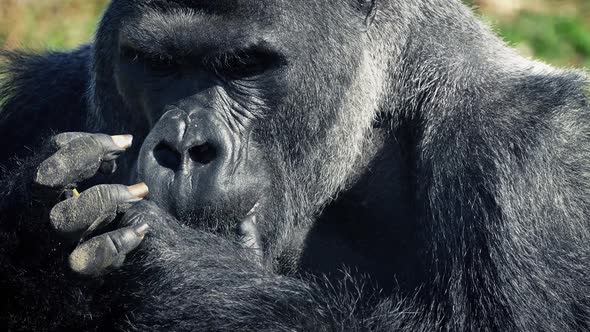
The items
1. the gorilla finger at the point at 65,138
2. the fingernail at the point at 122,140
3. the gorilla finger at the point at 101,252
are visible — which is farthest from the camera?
the fingernail at the point at 122,140

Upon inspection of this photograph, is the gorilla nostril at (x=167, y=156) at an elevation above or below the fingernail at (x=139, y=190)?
above

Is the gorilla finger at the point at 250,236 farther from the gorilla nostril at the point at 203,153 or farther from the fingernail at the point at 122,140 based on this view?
the fingernail at the point at 122,140

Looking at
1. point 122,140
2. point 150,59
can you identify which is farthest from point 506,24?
point 122,140

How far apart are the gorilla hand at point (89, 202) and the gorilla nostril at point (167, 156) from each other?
22cm

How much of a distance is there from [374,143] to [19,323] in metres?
2.39

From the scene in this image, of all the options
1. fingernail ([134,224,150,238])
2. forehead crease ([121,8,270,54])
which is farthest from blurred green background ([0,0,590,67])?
fingernail ([134,224,150,238])

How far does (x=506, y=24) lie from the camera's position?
480 inches

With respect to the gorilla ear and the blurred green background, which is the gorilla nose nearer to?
the gorilla ear

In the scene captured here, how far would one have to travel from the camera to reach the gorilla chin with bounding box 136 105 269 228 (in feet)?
17.2

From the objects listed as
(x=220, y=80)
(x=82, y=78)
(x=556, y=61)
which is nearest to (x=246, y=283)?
(x=220, y=80)

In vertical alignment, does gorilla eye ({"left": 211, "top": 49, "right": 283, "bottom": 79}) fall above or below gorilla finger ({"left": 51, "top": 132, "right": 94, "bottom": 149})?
above

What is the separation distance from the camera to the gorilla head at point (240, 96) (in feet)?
17.5

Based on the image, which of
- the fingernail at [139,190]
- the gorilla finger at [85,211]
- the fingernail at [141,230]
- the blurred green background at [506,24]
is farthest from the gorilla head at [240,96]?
the blurred green background at [506,24]

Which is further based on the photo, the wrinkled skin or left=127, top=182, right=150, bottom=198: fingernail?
left=127, top=182, right=150, bottom=198: fingernail
